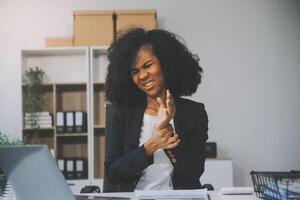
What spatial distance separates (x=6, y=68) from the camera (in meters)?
4.06

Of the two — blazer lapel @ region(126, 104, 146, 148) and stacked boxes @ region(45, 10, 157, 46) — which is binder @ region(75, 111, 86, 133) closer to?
stacked boxes @ region(45, 10, 157, 46)

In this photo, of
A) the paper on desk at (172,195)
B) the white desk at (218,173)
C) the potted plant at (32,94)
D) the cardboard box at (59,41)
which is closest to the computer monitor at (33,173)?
the paper on desk at (172,195)

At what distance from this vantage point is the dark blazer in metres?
1.56

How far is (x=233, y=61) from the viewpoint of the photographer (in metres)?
4.07

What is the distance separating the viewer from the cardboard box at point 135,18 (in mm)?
3678

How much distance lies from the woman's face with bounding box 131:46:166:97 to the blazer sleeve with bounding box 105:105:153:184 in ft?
0.53

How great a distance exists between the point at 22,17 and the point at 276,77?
2.80 metres

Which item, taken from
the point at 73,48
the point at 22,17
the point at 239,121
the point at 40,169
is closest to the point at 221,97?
the point at 239,121

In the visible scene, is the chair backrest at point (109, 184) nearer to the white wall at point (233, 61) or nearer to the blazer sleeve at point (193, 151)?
the blazer sleeve at point (193, 151)

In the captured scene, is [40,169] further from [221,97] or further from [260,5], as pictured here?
[260,5]

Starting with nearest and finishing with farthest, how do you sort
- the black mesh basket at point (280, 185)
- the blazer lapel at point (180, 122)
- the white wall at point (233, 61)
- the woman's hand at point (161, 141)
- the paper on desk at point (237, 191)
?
the black mesh basket at point (280, 185) → the paper on desk at point (237, 191) → the woman's hand at point (161, 141) → the blazer lapel at point (180, 122) → the white wall at point (233, 61)

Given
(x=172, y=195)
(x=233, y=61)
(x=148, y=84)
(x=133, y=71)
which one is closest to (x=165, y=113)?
(x=148, y=84)

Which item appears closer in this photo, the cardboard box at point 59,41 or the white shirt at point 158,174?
the white shirt at point 158,174

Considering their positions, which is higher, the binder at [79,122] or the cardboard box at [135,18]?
the cardboard box at [135,18]
